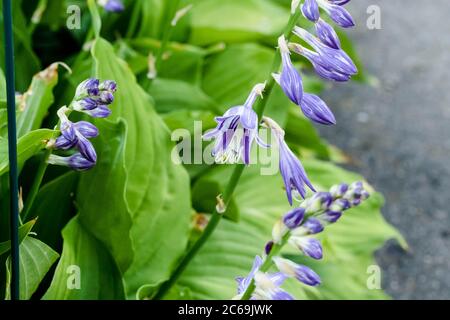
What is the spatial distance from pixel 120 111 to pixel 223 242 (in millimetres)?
408

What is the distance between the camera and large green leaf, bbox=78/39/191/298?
1.49 metres

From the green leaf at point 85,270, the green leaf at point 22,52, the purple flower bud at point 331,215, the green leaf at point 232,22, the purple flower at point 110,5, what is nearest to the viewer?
the purple flower bud at point 331,215

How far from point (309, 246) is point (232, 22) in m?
1.53

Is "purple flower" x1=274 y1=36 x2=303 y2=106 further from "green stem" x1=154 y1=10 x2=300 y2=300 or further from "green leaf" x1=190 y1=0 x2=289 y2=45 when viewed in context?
"green leaf" x1=190 y1=0 x2=289 y2=45

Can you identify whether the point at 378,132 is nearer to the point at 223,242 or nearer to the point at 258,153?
the point at 258,153

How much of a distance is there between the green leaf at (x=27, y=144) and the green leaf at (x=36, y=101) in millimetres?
224

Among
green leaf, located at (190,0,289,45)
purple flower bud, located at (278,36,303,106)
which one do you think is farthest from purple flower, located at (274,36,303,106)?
green leaf, located at (190,0,289,45)

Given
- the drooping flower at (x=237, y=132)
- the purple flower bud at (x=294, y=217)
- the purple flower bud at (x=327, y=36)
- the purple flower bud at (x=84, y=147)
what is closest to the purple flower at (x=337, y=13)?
the purple flower bud at (x=327, y=36)

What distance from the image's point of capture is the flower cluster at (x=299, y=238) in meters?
1.01

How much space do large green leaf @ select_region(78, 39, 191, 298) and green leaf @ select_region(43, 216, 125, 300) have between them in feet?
0.07

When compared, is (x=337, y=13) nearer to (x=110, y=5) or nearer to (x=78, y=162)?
(x=78, y=162)

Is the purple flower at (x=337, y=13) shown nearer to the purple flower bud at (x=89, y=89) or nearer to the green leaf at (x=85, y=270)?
the purple flower bud at (x=89, y=89)
